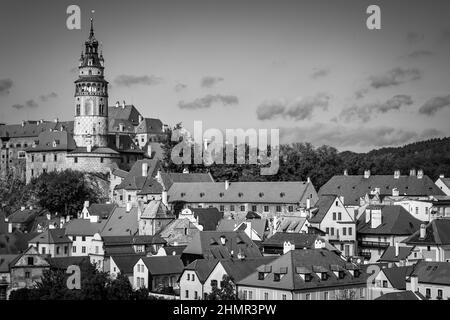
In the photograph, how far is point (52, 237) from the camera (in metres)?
65.9

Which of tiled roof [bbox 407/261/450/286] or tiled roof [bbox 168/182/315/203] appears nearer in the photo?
tiled roof [bbox 407/261/450/286]

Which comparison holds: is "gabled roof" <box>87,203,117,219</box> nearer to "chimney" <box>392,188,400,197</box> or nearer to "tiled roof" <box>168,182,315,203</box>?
"tiled roof" <box>168,182,315,203</box>

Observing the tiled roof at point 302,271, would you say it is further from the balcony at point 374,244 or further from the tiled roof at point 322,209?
the tiled roof at point 322,209

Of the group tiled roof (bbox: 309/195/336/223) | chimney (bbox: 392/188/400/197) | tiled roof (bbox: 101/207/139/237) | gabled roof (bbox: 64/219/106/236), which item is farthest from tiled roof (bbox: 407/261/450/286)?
chimney (bbox: 392/188/400/197)

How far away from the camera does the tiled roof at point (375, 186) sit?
75.4 meters

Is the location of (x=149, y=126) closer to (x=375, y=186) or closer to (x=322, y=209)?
(x=375, y=186)

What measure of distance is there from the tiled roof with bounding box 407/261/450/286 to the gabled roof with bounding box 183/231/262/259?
10792 millimetres

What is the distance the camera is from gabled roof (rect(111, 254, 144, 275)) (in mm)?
51066

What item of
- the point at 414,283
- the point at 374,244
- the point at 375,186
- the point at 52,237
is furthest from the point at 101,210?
the point at 414,283

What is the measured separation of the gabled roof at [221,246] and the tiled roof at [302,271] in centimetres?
708

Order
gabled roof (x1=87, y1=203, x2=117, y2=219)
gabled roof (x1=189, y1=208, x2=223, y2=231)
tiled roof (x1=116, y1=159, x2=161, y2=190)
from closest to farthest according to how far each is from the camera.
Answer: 1. gabled roof (x1=189, y1=208, x2=223, y2=231)
2. gabled roof (x1=87, y1=203, x2=117, y2=219)
3. tiled roof (x1=116, y1=159, x2=161, y2=190)

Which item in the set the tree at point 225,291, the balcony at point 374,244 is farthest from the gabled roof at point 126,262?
the balcony at point 374,244
